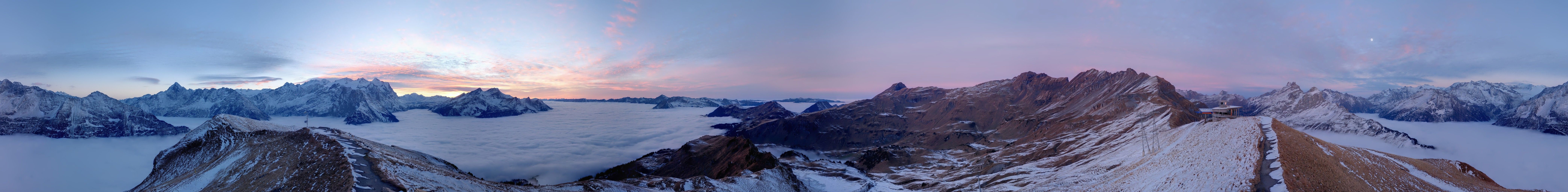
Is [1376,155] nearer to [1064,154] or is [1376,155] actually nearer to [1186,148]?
[1186,148]

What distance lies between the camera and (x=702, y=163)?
12212 centimetres

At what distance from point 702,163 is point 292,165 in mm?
77508

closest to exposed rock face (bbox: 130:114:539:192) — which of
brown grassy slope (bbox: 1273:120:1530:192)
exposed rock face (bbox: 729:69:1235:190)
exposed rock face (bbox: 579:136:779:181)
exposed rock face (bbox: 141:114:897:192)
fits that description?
exposed rock face (bbox: 141:114:897:192)

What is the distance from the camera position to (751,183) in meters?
78.2

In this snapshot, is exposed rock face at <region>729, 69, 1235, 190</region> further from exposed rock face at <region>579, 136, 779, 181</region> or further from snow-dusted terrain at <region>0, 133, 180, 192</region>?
snow-dusted terrain at <region>0, 133, 180, 192</region>

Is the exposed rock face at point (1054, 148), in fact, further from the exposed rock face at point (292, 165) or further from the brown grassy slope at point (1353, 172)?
the exposed rock face at point (292, 165)

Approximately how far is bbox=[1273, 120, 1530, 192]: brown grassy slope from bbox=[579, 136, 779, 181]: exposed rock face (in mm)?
68940

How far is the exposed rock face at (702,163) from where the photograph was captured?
332 feet

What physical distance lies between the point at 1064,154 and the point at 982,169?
18.6 m

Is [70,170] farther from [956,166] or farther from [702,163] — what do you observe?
[956,166]

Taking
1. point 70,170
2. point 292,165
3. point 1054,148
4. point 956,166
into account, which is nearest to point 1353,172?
point 1054,148

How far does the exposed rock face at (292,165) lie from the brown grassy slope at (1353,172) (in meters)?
67.5

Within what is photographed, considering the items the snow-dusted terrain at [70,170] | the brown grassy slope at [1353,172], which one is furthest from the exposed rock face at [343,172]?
the snow-dusted terrain at [70,170]

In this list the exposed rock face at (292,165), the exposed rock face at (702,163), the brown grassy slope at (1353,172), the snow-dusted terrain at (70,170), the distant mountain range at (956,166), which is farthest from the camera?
the snow-dusted terrain at (70,170)
